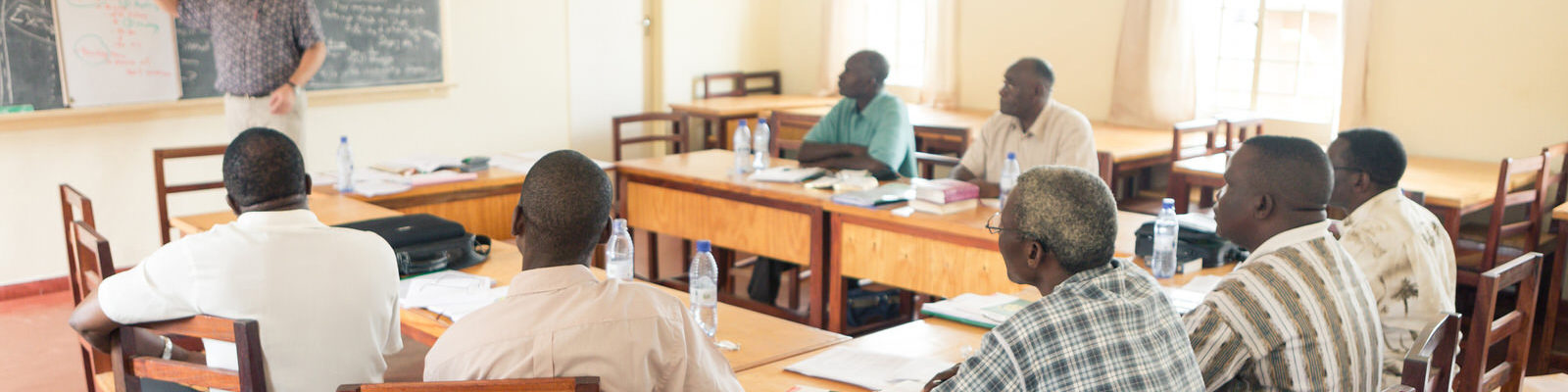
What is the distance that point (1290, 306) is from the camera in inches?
70.6

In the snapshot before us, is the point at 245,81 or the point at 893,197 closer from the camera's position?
the point at 893,197

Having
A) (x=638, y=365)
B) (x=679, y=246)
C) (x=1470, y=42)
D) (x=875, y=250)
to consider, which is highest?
(x=1470, y=42)

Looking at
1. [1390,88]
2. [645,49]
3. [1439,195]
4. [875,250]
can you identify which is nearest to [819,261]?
[875,250]

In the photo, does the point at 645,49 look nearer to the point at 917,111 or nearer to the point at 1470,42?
the point at 917,111

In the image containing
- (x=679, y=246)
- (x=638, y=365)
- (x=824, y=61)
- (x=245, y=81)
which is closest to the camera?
(x=638, y=365)

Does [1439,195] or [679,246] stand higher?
[1439,195]

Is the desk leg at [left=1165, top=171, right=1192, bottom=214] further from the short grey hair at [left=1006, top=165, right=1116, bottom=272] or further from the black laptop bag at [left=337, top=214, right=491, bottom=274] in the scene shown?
the short grey hair at [left=1006, top=165, right=1116, bottom=272]

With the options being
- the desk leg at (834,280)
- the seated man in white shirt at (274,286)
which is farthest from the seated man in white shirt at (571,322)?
the desk leg at (834,280)

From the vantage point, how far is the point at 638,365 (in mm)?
1626

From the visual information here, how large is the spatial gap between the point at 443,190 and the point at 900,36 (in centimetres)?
424

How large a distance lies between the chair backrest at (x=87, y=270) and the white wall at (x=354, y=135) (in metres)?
2.68

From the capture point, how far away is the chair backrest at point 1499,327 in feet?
7.22

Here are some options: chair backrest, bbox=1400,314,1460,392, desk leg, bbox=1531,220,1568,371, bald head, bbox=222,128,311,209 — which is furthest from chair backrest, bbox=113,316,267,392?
desk leg, bbox=1531,220,1568,371

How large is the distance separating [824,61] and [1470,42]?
154 inches
